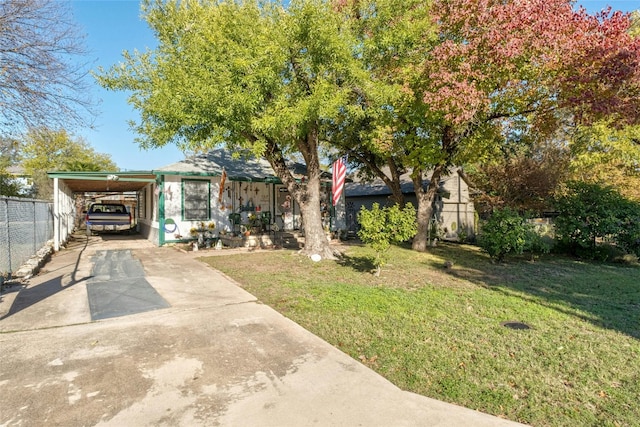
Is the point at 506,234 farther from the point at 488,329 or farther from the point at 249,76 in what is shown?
the point at 249,76

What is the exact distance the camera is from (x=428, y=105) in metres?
10.3

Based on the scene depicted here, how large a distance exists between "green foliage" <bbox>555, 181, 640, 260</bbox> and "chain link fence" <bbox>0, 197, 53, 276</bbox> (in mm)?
15073

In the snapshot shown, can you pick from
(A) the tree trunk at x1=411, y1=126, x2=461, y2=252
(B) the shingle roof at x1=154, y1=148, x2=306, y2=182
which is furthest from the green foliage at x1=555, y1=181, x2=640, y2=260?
(B) the shingle roof at x1=154, y1=148, x2=306, y2=182

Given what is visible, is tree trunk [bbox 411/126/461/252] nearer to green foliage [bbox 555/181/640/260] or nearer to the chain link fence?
green foliage [bbox 555/181/640/260]

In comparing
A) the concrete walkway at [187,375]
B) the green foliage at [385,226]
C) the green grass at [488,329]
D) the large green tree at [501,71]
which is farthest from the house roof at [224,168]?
the concrete walkway at [187,375]

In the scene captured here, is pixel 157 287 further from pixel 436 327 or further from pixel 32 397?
pixel 436 327

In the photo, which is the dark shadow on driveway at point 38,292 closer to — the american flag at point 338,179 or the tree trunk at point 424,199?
the american flag at point 338,179

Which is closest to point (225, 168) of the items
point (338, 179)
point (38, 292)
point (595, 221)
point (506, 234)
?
point (338, 179)

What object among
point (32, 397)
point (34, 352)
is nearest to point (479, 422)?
point (32, 397)

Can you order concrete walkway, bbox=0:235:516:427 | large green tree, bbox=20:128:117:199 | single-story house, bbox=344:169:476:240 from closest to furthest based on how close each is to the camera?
concrete walkway, bbox=0:235:516:427
single-story house, bbox=344:169:476:240
large green tree, bbox=20:128:117:199

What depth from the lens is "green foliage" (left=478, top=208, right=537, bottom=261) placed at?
10.1 m

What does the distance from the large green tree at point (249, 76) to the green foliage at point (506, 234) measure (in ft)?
18.6

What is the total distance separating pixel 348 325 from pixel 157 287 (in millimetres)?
4070

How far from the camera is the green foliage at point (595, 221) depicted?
10.7 m
